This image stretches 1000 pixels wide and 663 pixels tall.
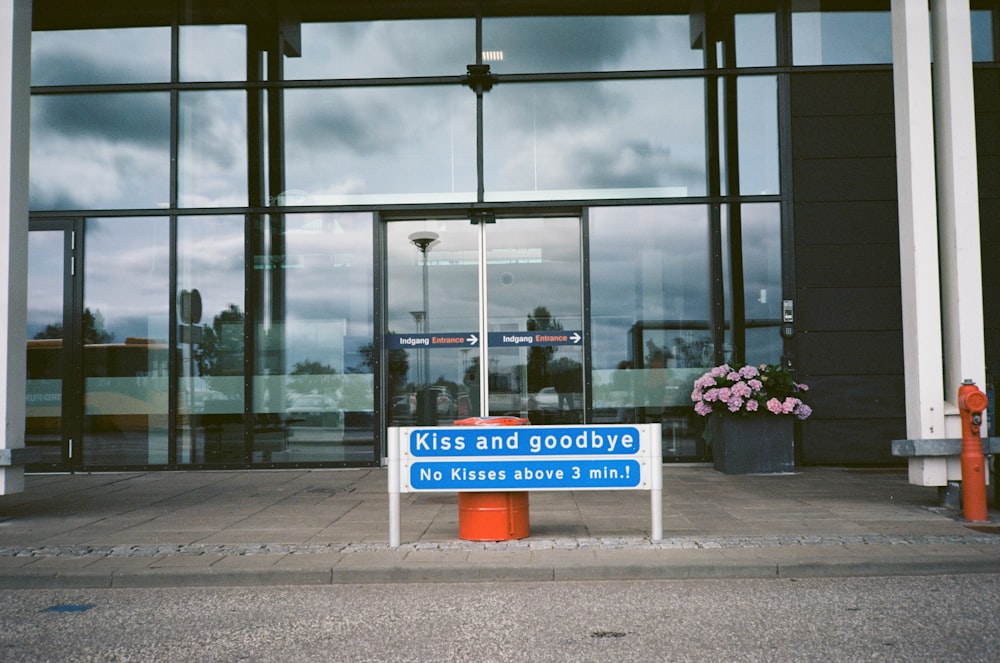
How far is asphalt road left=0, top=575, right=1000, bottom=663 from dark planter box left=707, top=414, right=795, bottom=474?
17.8 ft

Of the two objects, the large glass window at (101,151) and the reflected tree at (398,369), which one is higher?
the large glass window at (101,151)

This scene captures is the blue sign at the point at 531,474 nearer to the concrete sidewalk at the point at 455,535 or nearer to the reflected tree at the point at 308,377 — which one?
the concrete sidewalk at the point at 455,535

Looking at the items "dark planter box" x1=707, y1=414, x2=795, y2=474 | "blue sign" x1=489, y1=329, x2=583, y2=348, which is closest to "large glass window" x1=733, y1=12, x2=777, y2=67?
"blue sign" x1=489, y1=329, x2=583, y2=348

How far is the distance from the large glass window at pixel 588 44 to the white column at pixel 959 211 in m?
4.85

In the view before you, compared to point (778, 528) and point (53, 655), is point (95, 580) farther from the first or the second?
point (778, 528)

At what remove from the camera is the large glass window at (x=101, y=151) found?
12.9 m

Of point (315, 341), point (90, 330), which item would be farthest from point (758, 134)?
point (90, 330)

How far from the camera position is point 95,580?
21.0 ft

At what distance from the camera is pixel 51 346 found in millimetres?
12641

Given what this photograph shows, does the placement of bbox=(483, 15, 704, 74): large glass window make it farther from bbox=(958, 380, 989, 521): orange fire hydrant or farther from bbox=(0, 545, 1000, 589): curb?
bbox=(0, 545, 1000, 589): curb

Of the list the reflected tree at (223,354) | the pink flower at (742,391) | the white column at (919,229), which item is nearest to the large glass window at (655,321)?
the pink flower at (742,391)

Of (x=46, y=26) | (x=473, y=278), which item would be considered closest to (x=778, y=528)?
(x=473, y=278)

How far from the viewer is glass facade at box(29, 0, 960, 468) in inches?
498

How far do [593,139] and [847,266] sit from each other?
401 centimetres
